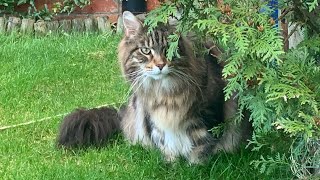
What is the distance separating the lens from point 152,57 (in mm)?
3018

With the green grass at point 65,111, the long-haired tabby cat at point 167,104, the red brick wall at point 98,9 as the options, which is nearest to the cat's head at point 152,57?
the long-haired tabby cat at point 167,104

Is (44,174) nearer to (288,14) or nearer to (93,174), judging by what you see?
(93,174)

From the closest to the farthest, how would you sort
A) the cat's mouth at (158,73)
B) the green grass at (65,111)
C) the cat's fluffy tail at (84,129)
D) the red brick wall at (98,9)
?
the cat's mouth at (158,73)
the green grass at (65,111)
the cat's fluffy tail at (84,129)
the red brick wall at (98,9)

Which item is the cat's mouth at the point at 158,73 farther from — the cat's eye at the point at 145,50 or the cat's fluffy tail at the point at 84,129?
the cat's fluffy tail at the point at 84,129

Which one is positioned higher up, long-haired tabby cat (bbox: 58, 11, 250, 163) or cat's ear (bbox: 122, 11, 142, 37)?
cat's ear (bbox: 122, 11, 142, 37)

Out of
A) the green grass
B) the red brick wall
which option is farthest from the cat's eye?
the red brick wall

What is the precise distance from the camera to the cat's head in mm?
2982

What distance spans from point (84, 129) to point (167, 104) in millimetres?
552

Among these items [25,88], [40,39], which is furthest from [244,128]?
[40,39]

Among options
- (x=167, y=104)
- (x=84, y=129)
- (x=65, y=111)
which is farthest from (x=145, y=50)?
(x=65, y=111)

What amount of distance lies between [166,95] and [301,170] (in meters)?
0.87

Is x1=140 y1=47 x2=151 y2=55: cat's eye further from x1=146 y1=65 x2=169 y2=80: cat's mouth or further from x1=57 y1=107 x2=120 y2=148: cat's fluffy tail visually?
x1=57 y1=107 x2=120 y2=148: cat's fluffy tail

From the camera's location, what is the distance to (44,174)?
3117 millimetres

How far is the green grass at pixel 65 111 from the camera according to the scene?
313cm
